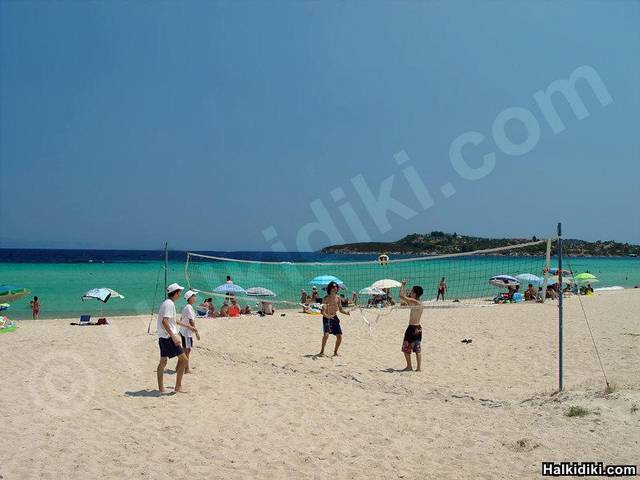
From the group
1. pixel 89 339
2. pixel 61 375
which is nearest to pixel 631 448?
pixel 61 375

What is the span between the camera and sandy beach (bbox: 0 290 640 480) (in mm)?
4582

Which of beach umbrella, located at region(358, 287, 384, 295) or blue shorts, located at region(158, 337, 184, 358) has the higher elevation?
beach umbrella, located at region(358, 287, 384, 295)

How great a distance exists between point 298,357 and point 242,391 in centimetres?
249

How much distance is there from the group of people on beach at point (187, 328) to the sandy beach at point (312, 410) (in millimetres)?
337

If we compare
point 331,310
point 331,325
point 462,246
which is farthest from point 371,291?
point 462,246

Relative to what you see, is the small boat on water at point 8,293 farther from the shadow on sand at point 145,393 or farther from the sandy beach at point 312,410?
the shadow on sand at point 145,393

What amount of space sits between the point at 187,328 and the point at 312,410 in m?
2.64

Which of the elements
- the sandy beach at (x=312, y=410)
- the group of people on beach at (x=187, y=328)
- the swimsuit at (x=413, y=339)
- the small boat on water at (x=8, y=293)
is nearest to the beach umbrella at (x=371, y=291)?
the sandy beach at (x=312, y=410)

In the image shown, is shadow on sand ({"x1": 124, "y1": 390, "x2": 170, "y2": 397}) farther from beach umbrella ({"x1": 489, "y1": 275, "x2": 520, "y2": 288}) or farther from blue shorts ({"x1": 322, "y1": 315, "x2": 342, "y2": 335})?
beach umbrella ({"x1": 489, "y1": 275, "x2": 520, "y2": 288})

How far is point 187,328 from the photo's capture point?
797 centimetres

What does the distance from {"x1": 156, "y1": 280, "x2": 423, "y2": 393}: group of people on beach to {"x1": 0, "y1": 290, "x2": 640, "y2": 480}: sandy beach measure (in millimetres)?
337

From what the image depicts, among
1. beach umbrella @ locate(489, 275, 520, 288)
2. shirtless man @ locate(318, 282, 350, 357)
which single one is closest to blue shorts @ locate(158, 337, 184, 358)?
shirtless man @ locate(318, 282, 350, 357)

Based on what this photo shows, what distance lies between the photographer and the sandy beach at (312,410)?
4.58 m

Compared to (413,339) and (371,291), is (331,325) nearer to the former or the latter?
(413,339)
